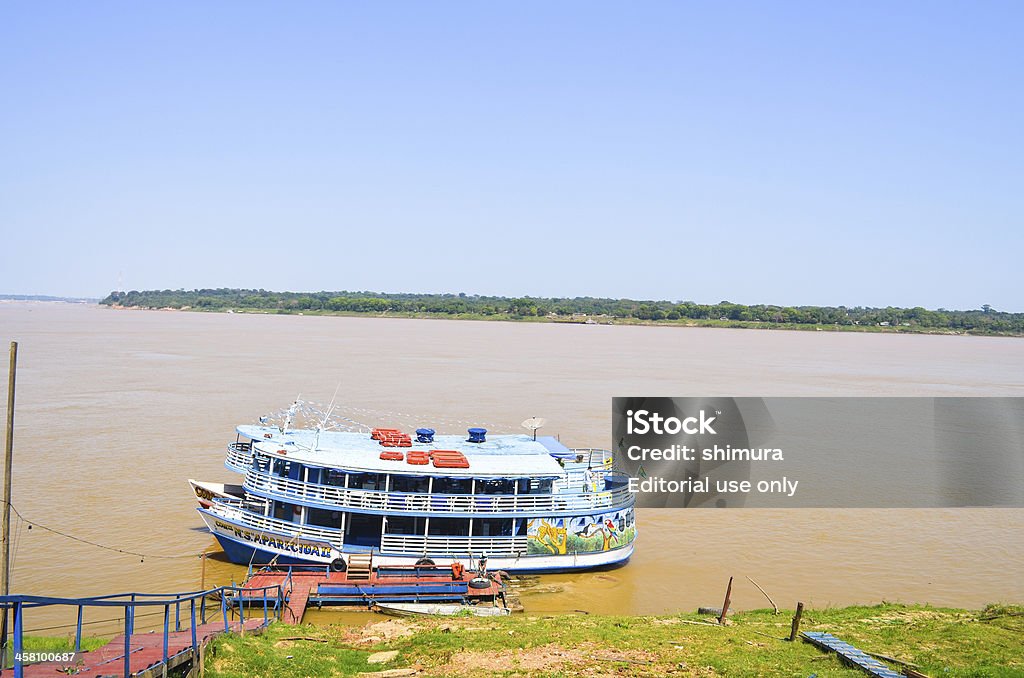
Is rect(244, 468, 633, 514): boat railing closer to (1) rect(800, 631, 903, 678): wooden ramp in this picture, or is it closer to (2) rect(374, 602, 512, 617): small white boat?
(2) rect(374, 602, 512, 617): small white boat

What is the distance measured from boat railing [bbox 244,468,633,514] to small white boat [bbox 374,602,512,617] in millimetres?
2863

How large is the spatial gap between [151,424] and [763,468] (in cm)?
3287

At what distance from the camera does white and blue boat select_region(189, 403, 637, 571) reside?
919 inches

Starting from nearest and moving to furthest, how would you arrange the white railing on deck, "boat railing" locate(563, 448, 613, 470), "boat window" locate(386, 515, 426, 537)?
the white railing on deck, "boat window" locate(386, 515, 426, 537), "boat railing" locate(563, 448, 613, 470)

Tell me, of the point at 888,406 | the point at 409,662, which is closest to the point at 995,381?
the point at 888,406

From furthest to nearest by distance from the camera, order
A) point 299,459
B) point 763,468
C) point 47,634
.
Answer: point 763,468, point 299,459, point 47,634

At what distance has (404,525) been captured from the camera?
23812 millimetres

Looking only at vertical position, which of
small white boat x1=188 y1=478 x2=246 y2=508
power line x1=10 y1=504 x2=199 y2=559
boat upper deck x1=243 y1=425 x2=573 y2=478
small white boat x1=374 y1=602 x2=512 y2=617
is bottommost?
power line x1=10 y1=504 x2=199 y2=559

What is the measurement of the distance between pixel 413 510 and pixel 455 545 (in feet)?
5.50

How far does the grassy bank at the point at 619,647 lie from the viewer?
49.9 feet

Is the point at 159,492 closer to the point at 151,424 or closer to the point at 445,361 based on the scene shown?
the point at 151,424

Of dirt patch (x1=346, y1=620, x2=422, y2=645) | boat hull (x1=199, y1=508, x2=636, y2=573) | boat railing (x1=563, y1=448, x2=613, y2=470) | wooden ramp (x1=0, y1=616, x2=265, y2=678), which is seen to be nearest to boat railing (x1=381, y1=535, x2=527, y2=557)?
boat hull (x1=199, y1=508, x2=636, y2=573)

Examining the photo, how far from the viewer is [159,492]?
31938mm

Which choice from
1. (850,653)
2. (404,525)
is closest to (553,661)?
(850,653)
